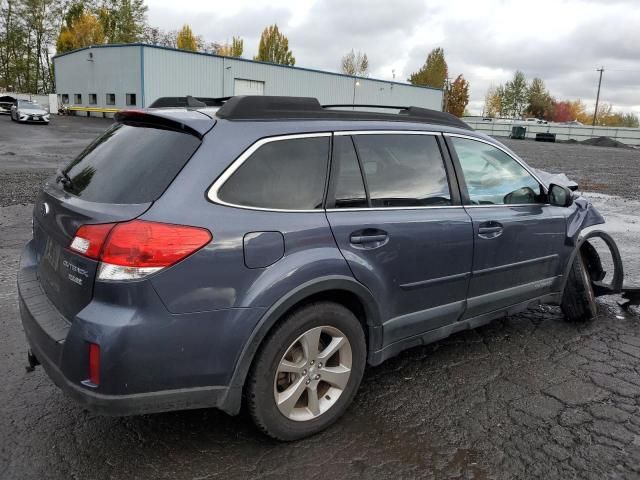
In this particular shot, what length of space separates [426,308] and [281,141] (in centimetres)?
141

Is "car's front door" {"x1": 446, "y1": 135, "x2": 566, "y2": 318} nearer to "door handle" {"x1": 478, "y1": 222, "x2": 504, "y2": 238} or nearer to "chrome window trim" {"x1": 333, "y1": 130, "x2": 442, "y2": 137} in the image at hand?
"door handle" {"x1": 478, "y1": 222, "x2": 504, "y2": 238}

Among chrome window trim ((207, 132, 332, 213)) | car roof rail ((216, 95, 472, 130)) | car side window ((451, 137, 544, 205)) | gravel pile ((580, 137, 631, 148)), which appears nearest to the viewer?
chrome window trim ((207, 132, 332, 213))

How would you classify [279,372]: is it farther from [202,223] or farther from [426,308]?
[426,308]

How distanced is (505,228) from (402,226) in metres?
1.04

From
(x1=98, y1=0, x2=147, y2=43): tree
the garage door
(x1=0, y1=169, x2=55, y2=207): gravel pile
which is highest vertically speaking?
(x1=98, y1=0, x2=147, y2=43): tree

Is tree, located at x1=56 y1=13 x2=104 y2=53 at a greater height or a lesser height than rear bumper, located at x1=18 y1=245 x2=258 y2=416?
greater

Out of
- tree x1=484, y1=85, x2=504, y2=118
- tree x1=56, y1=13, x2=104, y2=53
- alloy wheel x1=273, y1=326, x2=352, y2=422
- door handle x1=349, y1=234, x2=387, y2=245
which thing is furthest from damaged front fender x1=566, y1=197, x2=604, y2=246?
tree x1=484, y1=85, x2=504, y2=118

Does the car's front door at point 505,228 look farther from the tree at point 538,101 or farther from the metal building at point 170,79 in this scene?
the tree at point 538,101

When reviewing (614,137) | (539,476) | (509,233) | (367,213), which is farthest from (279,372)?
(614,137)

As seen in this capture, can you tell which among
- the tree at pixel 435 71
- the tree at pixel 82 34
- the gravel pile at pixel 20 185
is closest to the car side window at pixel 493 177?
the gravel pile at pixel 20 185

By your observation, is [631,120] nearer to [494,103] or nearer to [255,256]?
[494,103]

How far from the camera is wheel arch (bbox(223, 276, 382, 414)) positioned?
246 cm

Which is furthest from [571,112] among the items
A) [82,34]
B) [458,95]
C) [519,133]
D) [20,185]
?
[20,185]

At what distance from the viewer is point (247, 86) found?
40031 millimetres
